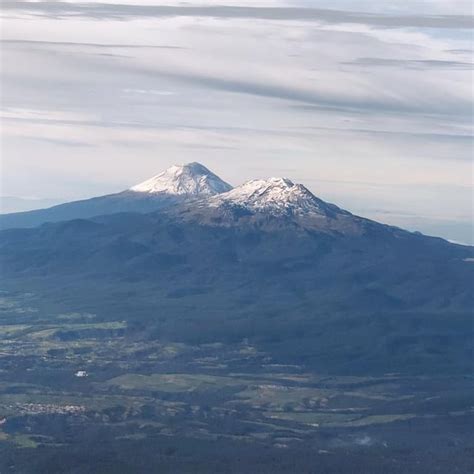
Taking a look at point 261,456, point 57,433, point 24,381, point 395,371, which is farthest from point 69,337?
point 261,456

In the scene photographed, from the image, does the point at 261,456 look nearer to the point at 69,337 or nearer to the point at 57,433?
the point at 57,433

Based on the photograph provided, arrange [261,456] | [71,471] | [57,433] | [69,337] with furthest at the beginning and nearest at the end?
[69,337] → [57,433] → [261,456] → [71,471]

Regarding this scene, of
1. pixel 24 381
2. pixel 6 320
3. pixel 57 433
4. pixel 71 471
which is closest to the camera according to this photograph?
pixel 71 471

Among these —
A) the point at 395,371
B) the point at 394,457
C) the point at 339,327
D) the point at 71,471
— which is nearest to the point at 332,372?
the point at 395,371

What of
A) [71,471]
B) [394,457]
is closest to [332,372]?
[394,457]

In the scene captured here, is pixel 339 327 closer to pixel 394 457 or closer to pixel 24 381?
pixel 24 381

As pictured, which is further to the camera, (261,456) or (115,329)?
(115,329)

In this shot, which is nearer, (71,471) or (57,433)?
(71,471)

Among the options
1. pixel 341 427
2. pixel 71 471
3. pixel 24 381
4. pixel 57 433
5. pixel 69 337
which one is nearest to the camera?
pixel 71 471

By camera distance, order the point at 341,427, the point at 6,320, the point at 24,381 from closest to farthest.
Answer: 1. the point at 341,427
2. the point at 24,381
3. the point at 6,320
